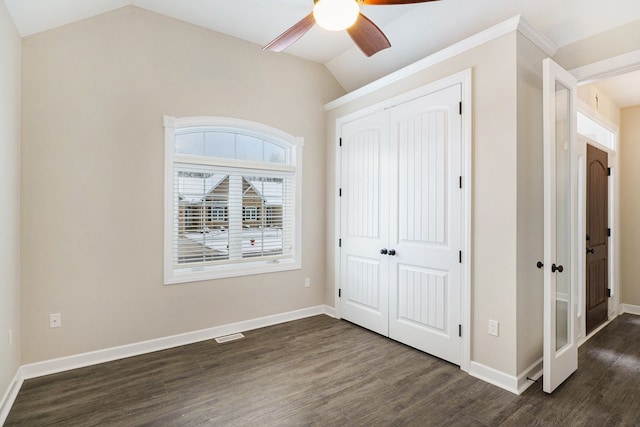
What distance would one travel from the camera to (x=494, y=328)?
2535 millimetres

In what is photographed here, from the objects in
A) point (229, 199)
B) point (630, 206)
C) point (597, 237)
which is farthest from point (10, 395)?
point (630, 206)

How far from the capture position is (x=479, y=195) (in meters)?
2.65

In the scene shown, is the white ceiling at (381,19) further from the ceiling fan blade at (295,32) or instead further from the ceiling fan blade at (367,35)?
the ceiling fan blade at (367,35)

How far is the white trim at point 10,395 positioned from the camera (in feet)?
6.93

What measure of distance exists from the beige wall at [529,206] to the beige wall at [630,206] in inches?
110

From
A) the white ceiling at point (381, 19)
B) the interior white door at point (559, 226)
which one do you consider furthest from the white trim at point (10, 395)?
the interior white door at point (559, 226)

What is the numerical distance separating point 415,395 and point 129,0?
416cm

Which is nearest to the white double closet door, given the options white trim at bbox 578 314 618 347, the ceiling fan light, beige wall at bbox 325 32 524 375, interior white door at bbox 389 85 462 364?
interior white door at bbox 389 85 462 364

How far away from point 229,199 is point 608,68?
3.67 metres

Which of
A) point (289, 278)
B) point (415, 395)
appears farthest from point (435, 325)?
point (289, 278)

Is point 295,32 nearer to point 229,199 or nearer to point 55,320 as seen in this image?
point 229,199

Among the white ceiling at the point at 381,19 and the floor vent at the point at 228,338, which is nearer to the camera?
the white ceiling at the point at 381,19

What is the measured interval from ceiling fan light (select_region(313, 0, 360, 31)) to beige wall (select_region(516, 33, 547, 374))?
1.52m

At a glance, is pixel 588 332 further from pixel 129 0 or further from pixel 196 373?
pixel 129 0
